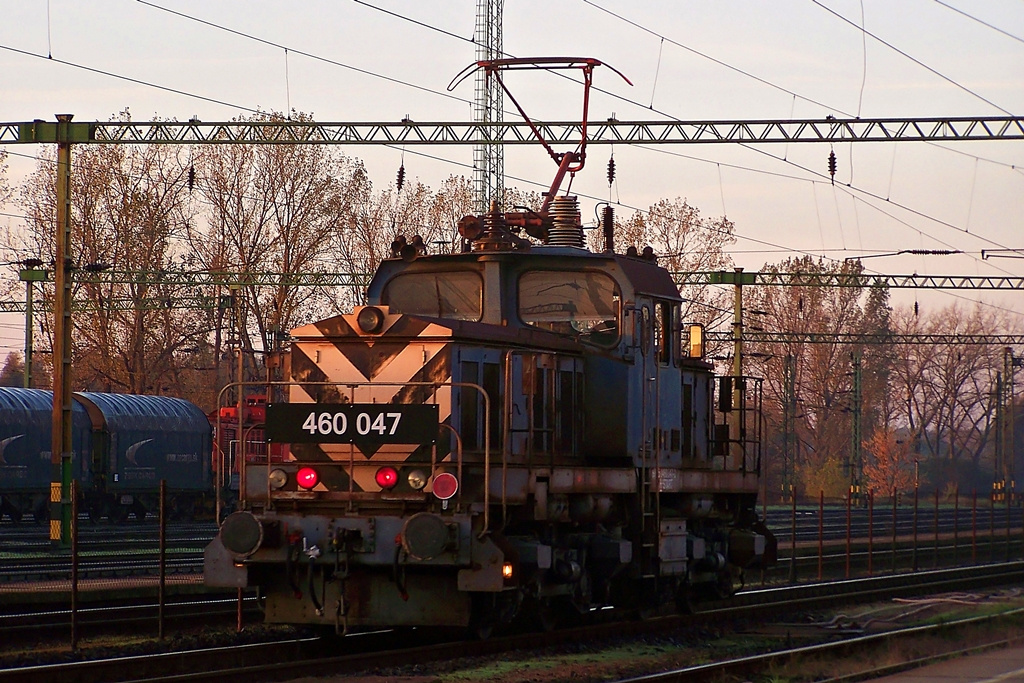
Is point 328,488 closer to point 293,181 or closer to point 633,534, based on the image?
point 633,534

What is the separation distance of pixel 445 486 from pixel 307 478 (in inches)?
50.4

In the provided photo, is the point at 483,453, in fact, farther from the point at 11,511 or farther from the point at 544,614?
the point at 11,511

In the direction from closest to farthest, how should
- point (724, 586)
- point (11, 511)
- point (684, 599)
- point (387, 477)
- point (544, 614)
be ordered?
point (387, 477)
point (544, 614)
point (684, 599)
point (724, 586)
point (11, 511)

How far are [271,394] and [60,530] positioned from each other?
13163 mm

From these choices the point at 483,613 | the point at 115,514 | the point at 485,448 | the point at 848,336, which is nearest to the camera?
the point at 485,448

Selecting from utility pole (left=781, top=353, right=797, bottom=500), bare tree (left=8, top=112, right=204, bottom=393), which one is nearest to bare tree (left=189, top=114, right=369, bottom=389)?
bare tree (left=8, top=112, right=204, bottom=393)

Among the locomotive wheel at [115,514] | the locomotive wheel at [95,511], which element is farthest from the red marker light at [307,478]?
the locomotive wheel at [115,514]

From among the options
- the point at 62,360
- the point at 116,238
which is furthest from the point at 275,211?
the point at 62,360

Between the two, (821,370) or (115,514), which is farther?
(821,370)

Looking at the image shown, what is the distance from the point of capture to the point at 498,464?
11594 mm

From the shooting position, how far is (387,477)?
11219 millimetres

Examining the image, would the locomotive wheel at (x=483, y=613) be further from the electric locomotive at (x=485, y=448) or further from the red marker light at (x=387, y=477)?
the red marker light at (x=387, y=477)

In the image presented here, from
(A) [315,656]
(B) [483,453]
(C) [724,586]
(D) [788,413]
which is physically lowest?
(A) [315,656]

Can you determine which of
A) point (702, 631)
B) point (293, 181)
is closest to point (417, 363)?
point (702, 631)
